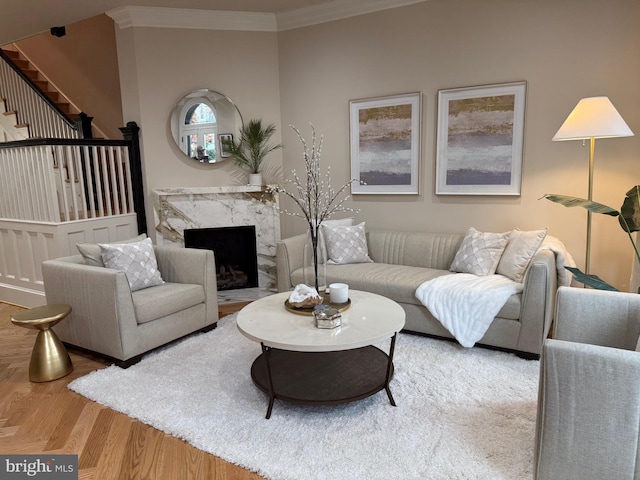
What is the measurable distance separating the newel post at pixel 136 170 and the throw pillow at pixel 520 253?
3.57 meters

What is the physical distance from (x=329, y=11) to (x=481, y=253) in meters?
2.78

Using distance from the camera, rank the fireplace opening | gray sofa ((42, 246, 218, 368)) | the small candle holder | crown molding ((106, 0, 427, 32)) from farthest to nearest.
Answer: the fireplace opening, crown molding ((106, 0, 427, 32)), gray sofa ((42, 246, 218, 368)), the small candle holder

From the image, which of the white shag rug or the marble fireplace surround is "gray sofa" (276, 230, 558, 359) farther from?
the marble fireplace surround

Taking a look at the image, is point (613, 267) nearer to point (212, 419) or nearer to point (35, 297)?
point (212, 419)

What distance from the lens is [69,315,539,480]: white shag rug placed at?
2.08 meters

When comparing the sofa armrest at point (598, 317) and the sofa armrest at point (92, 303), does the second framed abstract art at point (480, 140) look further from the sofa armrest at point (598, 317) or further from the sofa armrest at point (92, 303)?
the sofa armrest at point (92, 303)

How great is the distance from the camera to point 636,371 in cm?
160

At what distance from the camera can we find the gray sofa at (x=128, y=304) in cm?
307

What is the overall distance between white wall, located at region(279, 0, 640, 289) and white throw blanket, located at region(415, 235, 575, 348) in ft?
1.97

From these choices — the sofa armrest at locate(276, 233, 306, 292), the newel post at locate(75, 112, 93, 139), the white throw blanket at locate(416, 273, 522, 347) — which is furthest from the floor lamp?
the newel post at locate(75, 112, 93, 139)

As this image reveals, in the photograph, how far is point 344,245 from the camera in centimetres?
416

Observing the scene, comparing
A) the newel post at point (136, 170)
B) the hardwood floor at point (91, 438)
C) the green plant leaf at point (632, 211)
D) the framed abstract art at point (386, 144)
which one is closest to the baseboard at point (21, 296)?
the newel post at point (136, 170)

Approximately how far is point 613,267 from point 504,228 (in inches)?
34.1

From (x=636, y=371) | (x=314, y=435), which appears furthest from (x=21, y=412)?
(x=636, y=371)
